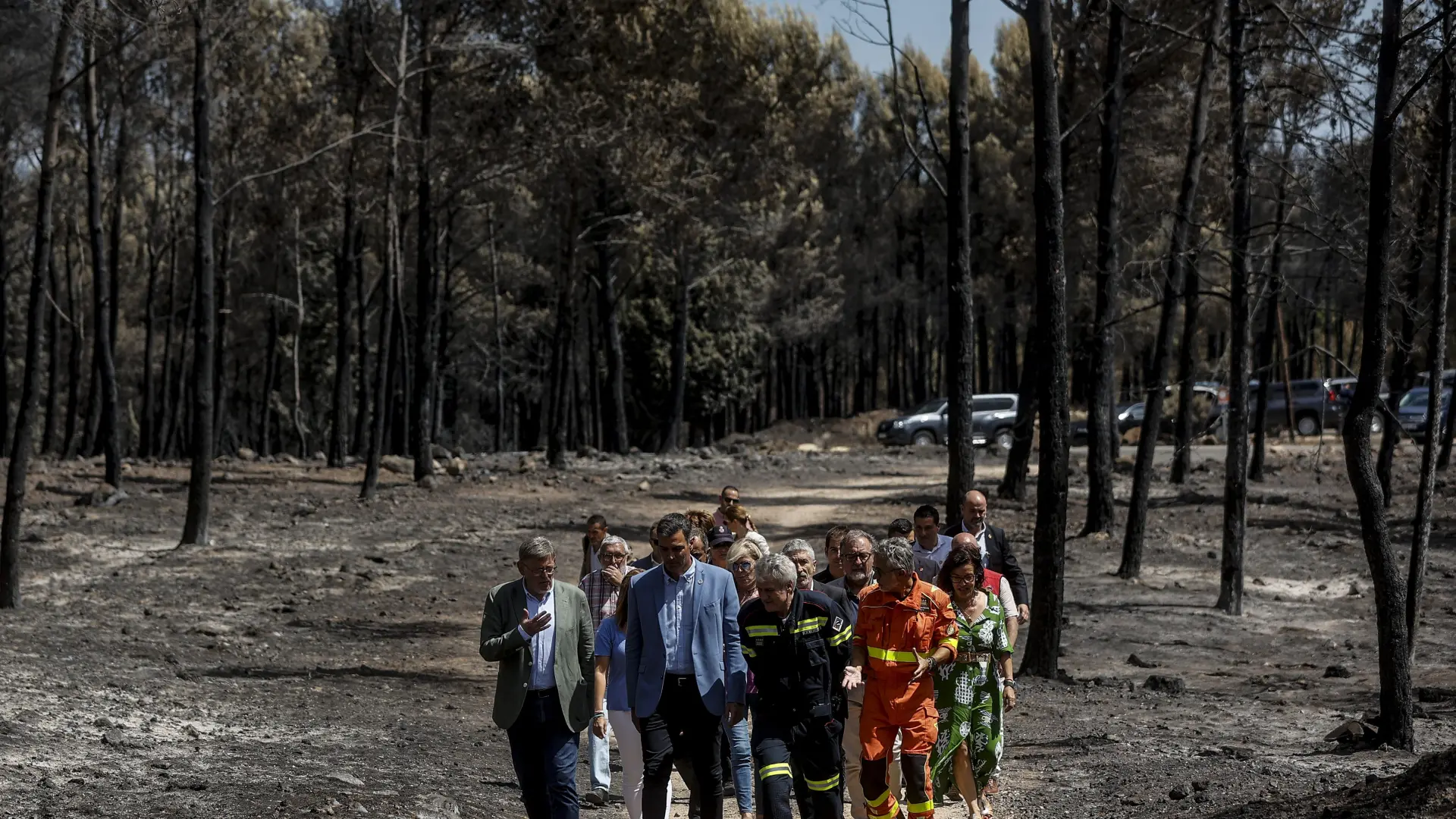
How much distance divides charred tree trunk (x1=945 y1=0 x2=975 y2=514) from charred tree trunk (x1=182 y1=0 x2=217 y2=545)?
10.1m

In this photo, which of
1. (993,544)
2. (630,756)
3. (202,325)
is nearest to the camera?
(630,756)

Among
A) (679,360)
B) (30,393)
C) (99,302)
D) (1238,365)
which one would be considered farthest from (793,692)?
(679,360)

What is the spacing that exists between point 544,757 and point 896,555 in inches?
74.7

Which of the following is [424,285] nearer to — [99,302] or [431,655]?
[99,302]

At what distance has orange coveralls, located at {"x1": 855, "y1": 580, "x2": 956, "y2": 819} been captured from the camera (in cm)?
772

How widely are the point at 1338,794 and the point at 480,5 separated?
2734cm

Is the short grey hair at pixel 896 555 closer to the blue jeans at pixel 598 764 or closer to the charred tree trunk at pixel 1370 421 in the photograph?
the blue jeans at pixel 598 764

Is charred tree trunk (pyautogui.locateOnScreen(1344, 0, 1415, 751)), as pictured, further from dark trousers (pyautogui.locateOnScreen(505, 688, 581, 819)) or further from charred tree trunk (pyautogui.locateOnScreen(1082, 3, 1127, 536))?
charred tree trunk (pyautogui.locateOnScreen(1082, 3, 1127, 536))

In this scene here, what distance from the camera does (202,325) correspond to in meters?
21.6

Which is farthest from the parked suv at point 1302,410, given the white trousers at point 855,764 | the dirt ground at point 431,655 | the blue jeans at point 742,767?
the blue jeans at point 742,767

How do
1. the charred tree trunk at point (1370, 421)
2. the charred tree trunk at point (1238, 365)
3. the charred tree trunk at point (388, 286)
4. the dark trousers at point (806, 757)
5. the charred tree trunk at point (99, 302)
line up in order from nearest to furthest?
1. the dark trousers at point (806, 757)
2. the charred tree trunk at point (1370, 421)
3. the charred tree trunk at point (1238, 365)
4. the charred tree trunk at point (99, 302)
5. the charred tree trunk at point (388, 286)

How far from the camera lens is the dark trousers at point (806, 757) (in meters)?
7.49

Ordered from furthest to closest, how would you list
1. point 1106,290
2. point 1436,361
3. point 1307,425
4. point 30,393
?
point 1307,425
point 1106,290
point 30,393
point 1436,361

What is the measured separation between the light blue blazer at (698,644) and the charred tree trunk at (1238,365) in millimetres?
11317
